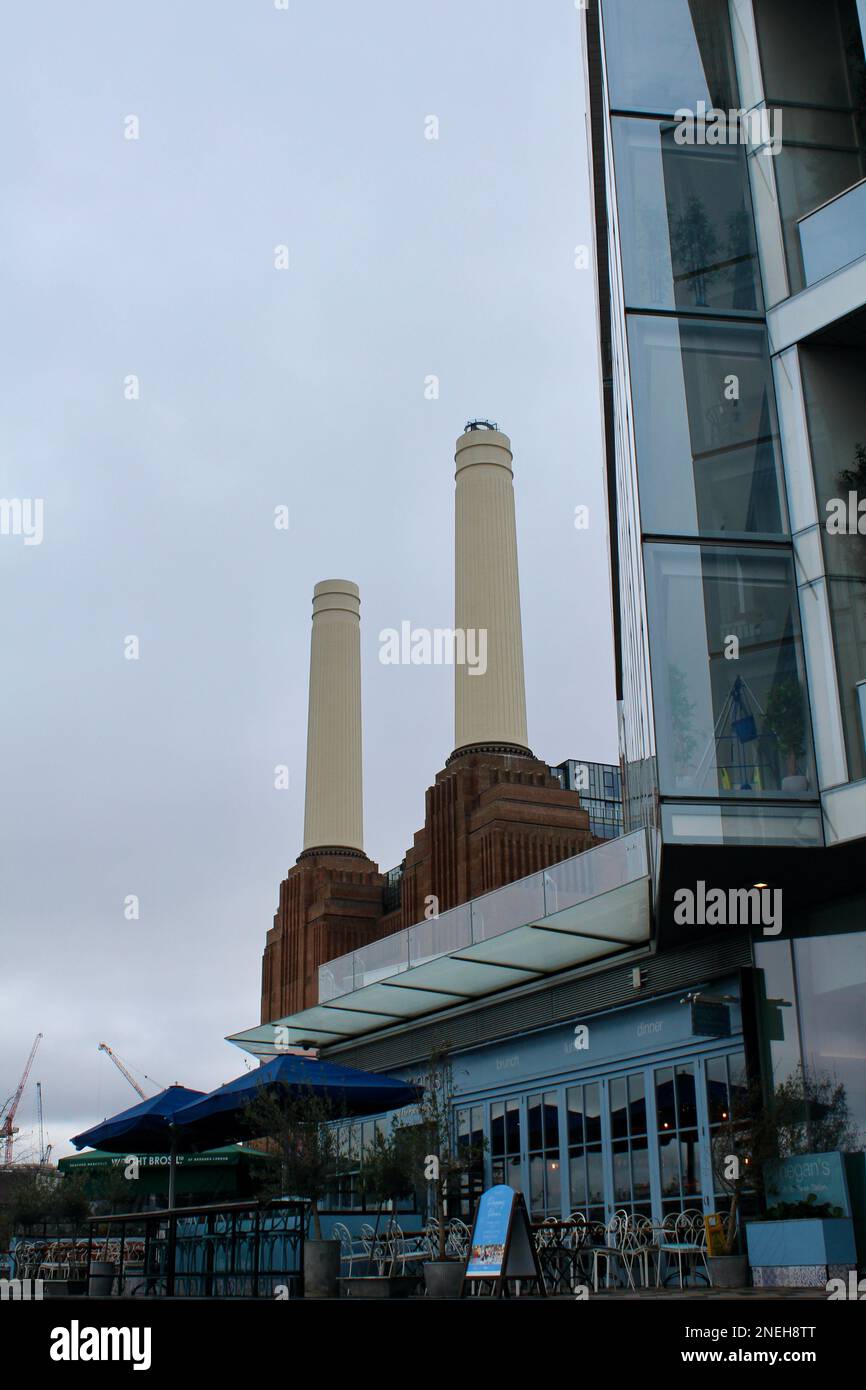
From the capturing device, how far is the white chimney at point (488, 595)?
4381 centimetres

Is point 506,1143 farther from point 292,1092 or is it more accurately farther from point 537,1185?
point 292,1092

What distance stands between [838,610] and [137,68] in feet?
91.3

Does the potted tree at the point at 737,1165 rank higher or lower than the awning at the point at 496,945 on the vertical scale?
lower

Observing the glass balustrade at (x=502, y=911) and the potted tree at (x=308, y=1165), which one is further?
the glass balustrade at (x=502, y=911)

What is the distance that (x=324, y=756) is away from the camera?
55.8 m

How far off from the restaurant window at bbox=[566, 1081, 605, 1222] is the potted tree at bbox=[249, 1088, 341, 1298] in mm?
5191

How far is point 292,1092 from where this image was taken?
1503 cm

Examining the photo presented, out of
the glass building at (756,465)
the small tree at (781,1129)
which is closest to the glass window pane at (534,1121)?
the glass building at (756,465)

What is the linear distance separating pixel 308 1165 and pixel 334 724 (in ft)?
142

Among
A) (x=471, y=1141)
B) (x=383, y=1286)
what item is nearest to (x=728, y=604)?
(x=383, y=1286)

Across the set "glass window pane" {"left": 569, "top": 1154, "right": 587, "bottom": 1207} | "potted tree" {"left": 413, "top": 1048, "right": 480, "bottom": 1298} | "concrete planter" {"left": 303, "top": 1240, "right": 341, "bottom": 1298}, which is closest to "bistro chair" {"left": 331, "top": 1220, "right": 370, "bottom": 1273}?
"potted tree" {"left": 413, "top": 1048, "right": 480, "bottom": 1298}

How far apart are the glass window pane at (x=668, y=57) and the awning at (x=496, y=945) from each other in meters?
9.54

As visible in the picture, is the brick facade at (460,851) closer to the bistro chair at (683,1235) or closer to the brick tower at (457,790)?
the brick tower at (457,790)

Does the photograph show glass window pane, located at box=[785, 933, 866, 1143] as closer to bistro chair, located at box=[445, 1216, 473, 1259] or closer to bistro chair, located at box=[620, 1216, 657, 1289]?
bistro chair, located at box=[620, 1216, 657, 1289]
